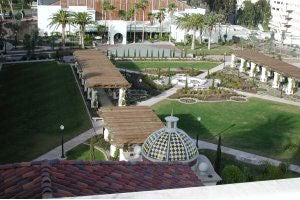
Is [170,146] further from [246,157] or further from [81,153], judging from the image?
[246,157]

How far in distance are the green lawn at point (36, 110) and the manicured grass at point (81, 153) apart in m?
1.84

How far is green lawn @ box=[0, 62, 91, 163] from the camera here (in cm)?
3186

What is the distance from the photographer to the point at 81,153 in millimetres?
30453

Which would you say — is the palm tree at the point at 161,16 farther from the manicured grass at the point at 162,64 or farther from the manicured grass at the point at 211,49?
the manicured grass at the point at 162,64

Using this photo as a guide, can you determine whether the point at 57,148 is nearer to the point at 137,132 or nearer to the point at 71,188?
the point at 137,132

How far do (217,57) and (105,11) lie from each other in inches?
1104

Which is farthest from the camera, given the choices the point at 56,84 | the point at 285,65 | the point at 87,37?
the point at 87,37

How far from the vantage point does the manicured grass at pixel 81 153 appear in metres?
29.7

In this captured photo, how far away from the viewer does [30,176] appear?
10930mm

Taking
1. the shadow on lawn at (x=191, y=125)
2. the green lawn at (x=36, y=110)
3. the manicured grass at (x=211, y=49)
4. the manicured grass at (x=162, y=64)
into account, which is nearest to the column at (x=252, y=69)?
the manicured grass at (x=162, y=64)

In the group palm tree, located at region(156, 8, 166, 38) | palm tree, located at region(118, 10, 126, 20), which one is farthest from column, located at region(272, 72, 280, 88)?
palm tree, located at region(118, 10, 126, 20)

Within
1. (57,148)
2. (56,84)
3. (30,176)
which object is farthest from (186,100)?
(30,176)

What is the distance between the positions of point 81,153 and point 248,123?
1599 centimetres

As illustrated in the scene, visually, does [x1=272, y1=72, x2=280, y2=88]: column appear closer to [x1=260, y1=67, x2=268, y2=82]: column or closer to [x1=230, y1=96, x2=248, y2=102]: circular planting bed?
[x1=260, y1=67, x2=268, y2=82]: column
